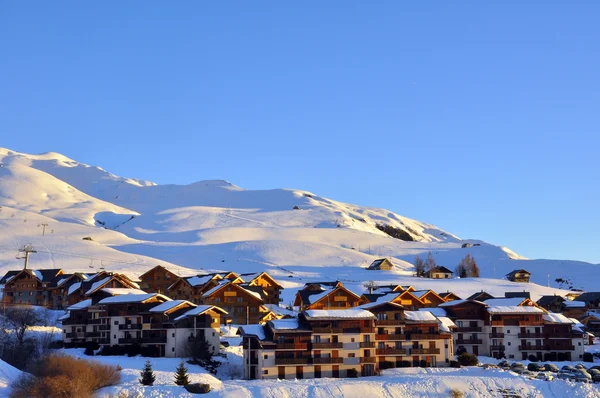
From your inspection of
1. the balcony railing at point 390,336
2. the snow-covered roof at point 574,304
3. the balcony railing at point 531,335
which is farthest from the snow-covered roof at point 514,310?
the snow-covered roof at point 574,304

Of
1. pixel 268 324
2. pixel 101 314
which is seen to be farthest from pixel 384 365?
pixel 101 314

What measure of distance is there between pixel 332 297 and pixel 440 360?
20136mm

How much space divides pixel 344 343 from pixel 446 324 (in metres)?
11.8

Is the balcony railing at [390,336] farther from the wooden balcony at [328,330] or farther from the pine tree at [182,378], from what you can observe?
the pine tree at [182,378]

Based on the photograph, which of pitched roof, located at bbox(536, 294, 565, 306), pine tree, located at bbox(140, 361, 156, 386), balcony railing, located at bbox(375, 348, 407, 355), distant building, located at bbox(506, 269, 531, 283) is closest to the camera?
pine tree, located at bbox(140, 361, 156, 386)

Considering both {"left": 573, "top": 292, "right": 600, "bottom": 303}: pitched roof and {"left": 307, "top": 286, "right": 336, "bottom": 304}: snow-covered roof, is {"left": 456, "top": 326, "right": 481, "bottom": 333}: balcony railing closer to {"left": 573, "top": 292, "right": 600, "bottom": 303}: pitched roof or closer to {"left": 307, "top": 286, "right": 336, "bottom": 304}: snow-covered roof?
{"left": 307, "top": 286, "right": 336, "bottom": 304}: snow-covered roof

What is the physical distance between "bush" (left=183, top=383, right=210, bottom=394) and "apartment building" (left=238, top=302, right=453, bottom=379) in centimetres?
820

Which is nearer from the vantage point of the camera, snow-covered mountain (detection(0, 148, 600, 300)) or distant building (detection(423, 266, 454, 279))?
snow-covered mountain (detection(0, 148, 600, 300))

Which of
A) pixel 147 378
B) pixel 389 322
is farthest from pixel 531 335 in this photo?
pixel 147 378

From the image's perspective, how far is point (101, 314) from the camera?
224ft

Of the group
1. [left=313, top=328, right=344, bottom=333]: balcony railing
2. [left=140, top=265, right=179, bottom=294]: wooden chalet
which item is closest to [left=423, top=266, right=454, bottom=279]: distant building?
[left=140, top=265, right=179, bottom=294]: wooden chalet

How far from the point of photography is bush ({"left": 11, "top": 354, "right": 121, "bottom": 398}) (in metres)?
46.3

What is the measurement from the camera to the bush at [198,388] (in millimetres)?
49969

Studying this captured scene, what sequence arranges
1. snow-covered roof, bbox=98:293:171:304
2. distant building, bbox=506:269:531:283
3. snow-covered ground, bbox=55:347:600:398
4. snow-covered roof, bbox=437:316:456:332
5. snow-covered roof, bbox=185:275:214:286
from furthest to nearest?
distant building, bbox=506:269:531:283, snow-covered roof, bbox=185:275:214:286, snow-covered roof, bbox=98:293:171:304, snow-covered roof, bbox=437:316:456:332, snow-covered ground, bbox=55:347:600:398
